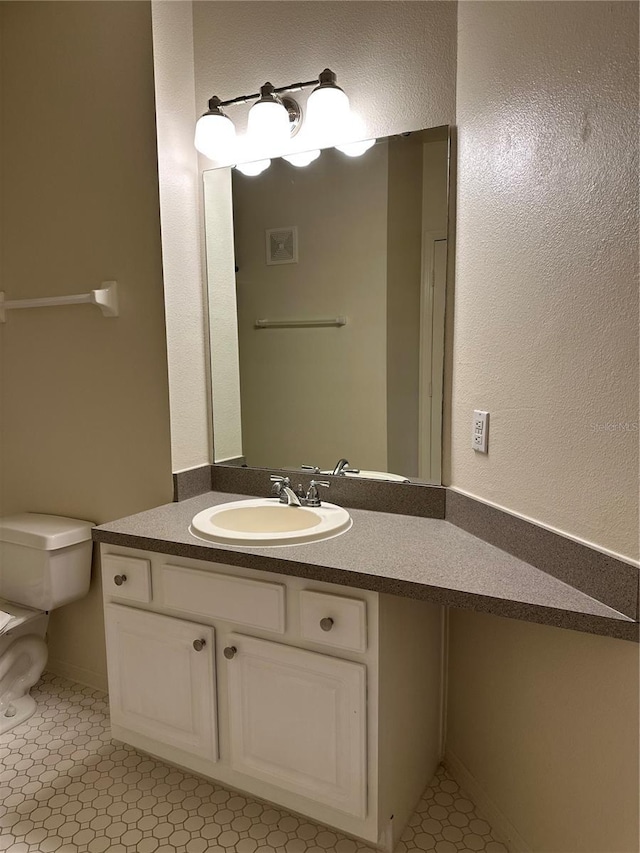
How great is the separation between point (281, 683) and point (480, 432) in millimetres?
815

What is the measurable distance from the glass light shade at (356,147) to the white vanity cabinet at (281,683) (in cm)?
125

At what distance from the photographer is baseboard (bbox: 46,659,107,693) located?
7.25 ft

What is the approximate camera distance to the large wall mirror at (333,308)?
164cm

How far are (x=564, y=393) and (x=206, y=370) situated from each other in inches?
49.7

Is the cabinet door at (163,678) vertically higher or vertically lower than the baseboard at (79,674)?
higher

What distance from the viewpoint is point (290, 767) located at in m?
1.44

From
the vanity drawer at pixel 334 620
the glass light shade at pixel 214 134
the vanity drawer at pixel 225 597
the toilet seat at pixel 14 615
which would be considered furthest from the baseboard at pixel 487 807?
the glass light shade at pixel 214 134

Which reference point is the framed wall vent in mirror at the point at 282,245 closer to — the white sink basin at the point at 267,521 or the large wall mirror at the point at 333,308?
the large wall mirror at the point at 333,308

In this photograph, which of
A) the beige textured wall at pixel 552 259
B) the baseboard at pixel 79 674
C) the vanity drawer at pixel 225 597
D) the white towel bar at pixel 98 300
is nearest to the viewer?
the beige textured wall at pixel 552 259

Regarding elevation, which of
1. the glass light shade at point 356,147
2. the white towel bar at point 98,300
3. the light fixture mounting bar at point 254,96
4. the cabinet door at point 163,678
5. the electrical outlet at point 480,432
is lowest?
the cabinet door at point 163,678

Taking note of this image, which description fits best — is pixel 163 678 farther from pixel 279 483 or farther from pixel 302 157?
pixel 302 157

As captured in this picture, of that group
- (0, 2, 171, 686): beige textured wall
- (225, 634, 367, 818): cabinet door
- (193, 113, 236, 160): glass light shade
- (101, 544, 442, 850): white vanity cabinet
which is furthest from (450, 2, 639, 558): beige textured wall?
(0, 2, 171, 686): beige textured wall

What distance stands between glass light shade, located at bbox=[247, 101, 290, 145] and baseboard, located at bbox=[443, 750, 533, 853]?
1.98 metres

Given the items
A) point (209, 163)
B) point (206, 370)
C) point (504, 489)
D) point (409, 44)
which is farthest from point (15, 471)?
point (409, 44)
